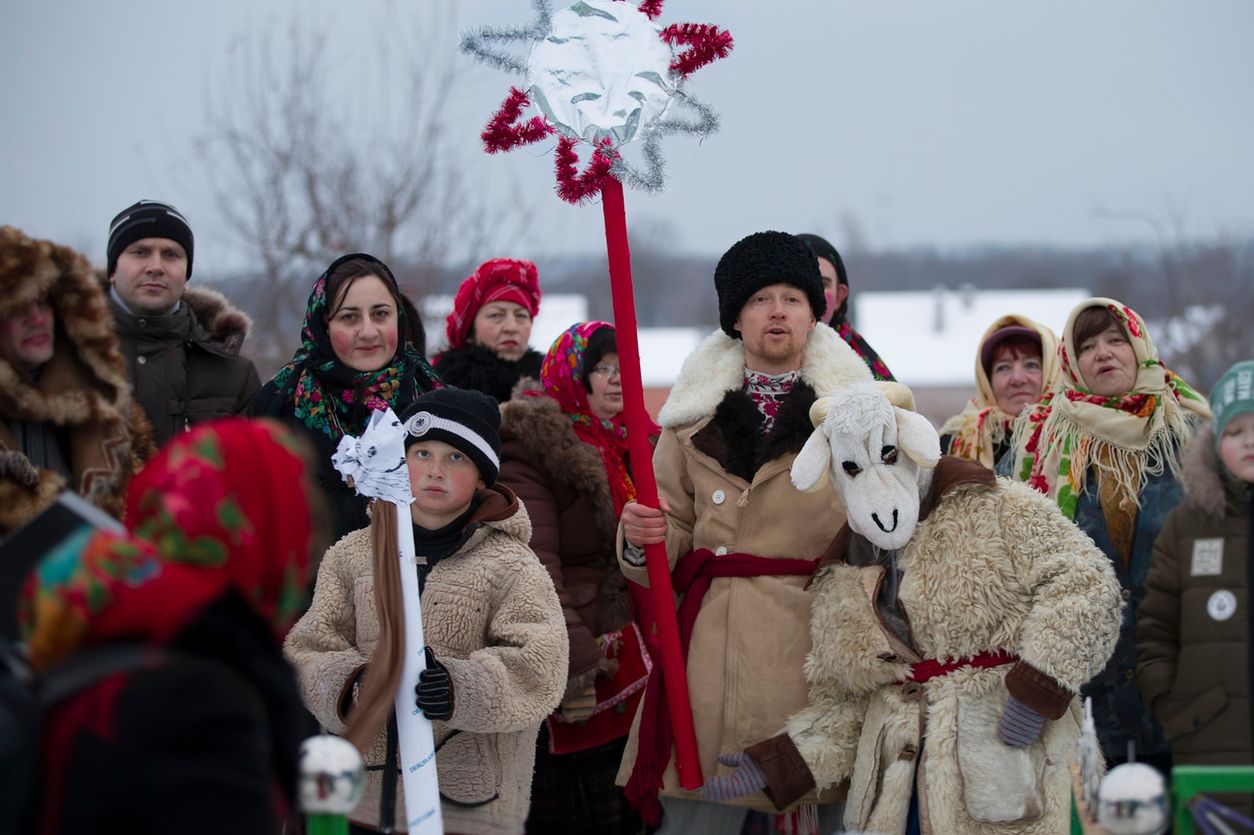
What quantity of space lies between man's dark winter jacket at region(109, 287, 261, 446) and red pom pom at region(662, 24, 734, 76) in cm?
175

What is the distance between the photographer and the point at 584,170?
3.72 metres

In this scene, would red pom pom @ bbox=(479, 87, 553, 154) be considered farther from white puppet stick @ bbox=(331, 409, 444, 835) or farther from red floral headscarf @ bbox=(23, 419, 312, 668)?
red floral headscarf @ bbox=(23, 419, 312, 668)

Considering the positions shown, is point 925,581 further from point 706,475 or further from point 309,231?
point 309,231

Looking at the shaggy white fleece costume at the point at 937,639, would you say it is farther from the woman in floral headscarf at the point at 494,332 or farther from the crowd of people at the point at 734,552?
the woman in floral headscarf at the point at 494,332

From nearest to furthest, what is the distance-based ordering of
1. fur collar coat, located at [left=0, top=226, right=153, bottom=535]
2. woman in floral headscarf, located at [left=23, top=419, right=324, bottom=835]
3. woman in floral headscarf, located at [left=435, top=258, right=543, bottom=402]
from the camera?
woman in floral headscarf, located at [left=23, top=419, right=324, bottom=835]
fur collar coat, located at [left=0, top=226, right=153, bottom=535]
woman in floral headscarf, located at [left=435, top=258, right=543, bottom=402]

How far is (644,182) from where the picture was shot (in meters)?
3.69

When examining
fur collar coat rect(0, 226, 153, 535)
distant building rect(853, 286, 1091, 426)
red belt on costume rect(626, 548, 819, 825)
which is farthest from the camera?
distant building rect(853, 286, 1091, 426)

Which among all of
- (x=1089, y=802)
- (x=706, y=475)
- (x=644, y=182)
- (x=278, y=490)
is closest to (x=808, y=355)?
(x=706, y=475)

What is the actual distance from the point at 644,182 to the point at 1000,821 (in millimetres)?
1812

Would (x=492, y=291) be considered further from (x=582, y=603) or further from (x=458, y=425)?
(x=458, y=425)

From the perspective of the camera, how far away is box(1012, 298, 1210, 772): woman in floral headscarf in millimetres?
4379

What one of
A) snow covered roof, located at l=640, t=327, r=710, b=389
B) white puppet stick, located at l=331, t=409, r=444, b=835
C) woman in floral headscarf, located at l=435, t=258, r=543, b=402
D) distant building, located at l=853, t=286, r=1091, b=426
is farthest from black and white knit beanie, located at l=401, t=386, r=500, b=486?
distant building, located at l=853, t=286, r=1091, b=426

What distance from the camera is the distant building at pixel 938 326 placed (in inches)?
1090

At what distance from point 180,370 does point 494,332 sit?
1619mm
